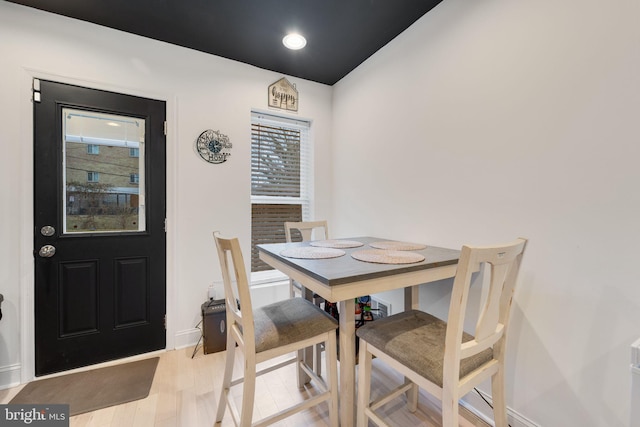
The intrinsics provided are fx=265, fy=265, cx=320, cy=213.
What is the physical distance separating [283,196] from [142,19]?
5.77 feet

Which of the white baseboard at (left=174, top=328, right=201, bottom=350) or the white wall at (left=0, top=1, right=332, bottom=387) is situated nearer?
the white wall at (left=0, top=1, right=332, bottom=387)

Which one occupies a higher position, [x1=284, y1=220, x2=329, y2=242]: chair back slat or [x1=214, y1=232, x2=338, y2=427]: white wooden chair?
[x1=284, y1=220, x2=329, y2=242]: chair back slat

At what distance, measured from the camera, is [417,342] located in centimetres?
111

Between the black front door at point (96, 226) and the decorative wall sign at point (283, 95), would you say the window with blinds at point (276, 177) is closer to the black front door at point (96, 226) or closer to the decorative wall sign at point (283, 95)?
the decorative wall sign at point (283, 95)

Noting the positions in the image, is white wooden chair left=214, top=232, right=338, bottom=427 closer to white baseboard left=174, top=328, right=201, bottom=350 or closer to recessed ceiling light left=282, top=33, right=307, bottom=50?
white baseboard left=174, top=328, right=201, bottom=350

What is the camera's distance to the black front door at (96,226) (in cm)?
182

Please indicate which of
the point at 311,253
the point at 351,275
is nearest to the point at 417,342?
the point at 351,275

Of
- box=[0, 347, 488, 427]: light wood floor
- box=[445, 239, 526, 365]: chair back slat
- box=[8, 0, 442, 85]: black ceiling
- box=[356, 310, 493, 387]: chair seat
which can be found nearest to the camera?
box=[445, 239, 526, 365]: chair back slat

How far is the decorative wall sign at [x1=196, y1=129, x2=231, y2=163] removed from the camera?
2.28m

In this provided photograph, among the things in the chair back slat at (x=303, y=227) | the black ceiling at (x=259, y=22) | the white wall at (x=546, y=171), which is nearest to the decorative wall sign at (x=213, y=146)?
the black ceiling at (x=259, y=22)

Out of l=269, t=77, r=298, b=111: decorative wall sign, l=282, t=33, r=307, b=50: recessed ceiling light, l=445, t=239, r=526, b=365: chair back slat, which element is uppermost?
l=282, t=33, r=307, b=50: recessed ceiling light

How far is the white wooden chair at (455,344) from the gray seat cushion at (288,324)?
0.20 meters

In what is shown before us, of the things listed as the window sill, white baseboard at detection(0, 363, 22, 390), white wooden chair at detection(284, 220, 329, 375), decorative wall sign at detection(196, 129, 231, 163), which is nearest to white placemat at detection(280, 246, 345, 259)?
white wooden chair at detection(284, 220, 329, 375)

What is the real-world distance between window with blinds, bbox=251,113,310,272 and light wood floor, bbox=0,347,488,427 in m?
1.03
